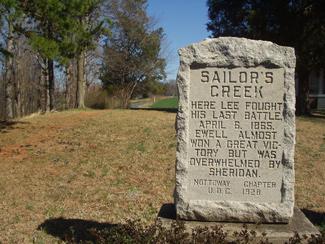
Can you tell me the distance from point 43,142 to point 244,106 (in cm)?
837

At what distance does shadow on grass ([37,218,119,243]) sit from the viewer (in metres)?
6.23

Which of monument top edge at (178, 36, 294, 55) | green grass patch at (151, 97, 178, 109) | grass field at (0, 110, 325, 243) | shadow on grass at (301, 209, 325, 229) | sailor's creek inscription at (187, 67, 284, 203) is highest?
monument top edge at (178, 36, 294, 55)

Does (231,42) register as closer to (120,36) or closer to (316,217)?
(316,217)

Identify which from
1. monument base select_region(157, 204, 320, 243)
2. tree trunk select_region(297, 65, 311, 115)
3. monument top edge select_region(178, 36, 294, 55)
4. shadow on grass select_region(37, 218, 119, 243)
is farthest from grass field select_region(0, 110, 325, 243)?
tree trunk select_region(297, 65, 311, 115)

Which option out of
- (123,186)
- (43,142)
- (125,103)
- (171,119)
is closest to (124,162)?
(123,186)

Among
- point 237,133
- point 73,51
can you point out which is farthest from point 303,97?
point 237,133

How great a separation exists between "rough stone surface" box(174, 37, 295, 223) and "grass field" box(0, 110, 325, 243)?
2.08 meters

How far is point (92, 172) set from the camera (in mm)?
9672

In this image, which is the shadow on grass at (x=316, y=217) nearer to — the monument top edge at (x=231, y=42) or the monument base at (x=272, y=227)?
the monument base at (x=272, y=227)

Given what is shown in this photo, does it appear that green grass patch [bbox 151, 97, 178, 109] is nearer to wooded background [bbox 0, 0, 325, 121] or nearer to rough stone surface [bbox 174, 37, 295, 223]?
wooded background [bbox 0, 0, 325, 121]

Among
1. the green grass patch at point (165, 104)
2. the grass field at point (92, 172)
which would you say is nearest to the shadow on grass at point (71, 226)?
the grass field at point (92, 172)

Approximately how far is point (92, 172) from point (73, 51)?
467cm

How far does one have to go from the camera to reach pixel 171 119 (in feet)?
50.5

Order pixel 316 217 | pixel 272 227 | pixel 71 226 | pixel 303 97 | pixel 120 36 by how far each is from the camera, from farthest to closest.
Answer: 1. pixel 120 36
2. pixel 303 97
3. pixel 316 217
4. pixel 71 226
5. pixel 272 227
